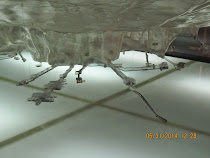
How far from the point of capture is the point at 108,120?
128cm

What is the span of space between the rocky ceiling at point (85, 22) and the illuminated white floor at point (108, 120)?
0.23 m

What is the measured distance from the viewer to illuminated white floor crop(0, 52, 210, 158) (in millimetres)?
1061

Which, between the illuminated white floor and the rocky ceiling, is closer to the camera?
the rocky ceiling

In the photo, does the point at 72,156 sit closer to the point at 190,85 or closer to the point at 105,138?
the point at 105,138

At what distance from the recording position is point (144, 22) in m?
0.98

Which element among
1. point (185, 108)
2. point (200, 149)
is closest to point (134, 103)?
point (185, 108)

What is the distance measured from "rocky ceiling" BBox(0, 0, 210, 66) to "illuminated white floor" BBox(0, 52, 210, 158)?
0.74ft

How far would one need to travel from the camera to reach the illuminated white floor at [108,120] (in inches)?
41.8
